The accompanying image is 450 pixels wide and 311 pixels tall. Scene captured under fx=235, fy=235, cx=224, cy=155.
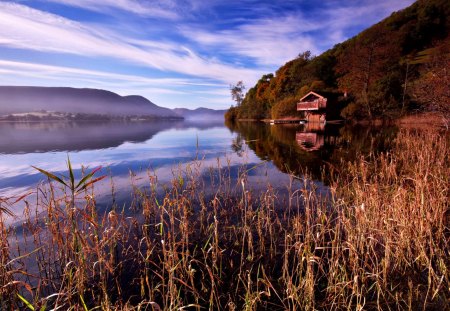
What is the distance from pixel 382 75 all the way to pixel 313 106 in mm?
16745

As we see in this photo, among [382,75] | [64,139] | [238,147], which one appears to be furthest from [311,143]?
[382,75]

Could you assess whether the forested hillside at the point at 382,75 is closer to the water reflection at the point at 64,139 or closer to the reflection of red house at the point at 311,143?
the reflection of red house at the point at 311,143

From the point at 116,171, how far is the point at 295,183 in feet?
41.8

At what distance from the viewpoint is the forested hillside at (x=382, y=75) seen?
23984 millimetres

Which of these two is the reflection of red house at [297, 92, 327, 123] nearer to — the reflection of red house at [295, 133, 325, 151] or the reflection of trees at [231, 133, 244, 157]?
the reflection of red house at [295, 133, 325, 151]

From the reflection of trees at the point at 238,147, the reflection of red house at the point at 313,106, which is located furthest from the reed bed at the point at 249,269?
the reflection of red house at the point at 313,106

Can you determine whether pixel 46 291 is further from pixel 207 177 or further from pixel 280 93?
pixel 280 93

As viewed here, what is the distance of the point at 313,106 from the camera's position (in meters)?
61.7

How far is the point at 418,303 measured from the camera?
4.20 meters

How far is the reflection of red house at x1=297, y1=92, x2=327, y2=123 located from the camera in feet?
200

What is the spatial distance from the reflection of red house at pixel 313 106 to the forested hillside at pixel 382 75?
139 inches

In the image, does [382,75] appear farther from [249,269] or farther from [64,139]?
[64,139]

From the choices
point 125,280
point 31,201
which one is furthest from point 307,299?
point 31,201

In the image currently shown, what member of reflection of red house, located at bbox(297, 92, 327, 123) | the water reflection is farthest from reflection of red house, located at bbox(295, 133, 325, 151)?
reflection of red house, located at bbox(297, 92, 327, 123)
